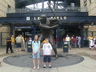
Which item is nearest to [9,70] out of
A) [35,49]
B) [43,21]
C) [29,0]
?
[35,49]

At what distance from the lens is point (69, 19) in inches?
685

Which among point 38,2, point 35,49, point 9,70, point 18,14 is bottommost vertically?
point 9,70

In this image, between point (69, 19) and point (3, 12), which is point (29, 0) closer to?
point (3, 12)

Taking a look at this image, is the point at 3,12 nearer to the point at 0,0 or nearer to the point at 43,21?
the point at 0,0

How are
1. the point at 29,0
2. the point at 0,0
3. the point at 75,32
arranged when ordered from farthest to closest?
the point at 29,0 < the point at 75,32 < the point at 0,0

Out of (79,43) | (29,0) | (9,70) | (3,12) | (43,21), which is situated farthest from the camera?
(29,0)

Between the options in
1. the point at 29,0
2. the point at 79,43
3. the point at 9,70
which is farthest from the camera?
the point at 29,0

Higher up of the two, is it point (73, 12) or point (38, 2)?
point (38, 2)

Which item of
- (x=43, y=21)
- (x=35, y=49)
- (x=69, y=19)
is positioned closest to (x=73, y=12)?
(x=69, y=19)

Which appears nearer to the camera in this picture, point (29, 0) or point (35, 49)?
point (35, 49)

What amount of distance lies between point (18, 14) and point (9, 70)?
17.0 m

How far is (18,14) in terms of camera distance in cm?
2183

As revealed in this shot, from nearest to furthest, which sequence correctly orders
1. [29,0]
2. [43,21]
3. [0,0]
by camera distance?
[43,21] < [0,0] < [29,0]

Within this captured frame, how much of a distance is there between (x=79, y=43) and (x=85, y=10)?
29.3 ft
